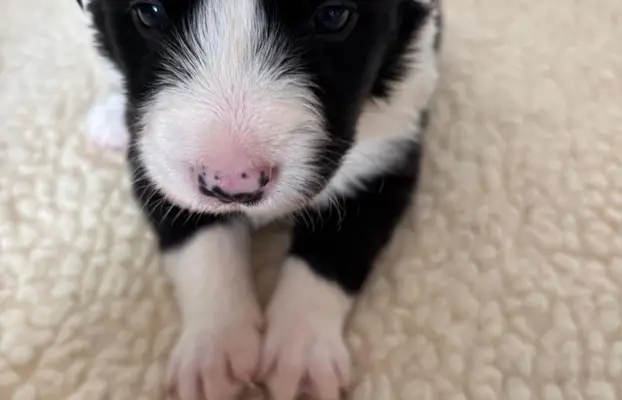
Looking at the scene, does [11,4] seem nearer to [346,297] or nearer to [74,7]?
[74,7]

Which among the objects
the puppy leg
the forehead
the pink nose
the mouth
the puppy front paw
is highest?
the forehead

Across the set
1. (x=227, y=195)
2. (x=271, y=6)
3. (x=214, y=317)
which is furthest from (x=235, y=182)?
(x=214, y=317)

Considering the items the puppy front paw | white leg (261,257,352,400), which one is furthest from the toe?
the puppy front paw

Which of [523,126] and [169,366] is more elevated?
[523,126]

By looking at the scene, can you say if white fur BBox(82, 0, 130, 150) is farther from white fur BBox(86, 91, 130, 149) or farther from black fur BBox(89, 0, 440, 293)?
black fur BBox(89, 0, 440, 293)

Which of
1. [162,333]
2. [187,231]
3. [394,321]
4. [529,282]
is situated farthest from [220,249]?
[529,282]

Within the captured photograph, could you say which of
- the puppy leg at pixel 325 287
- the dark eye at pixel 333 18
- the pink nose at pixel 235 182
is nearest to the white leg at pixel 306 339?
the puppy leg at pixel 325 287
